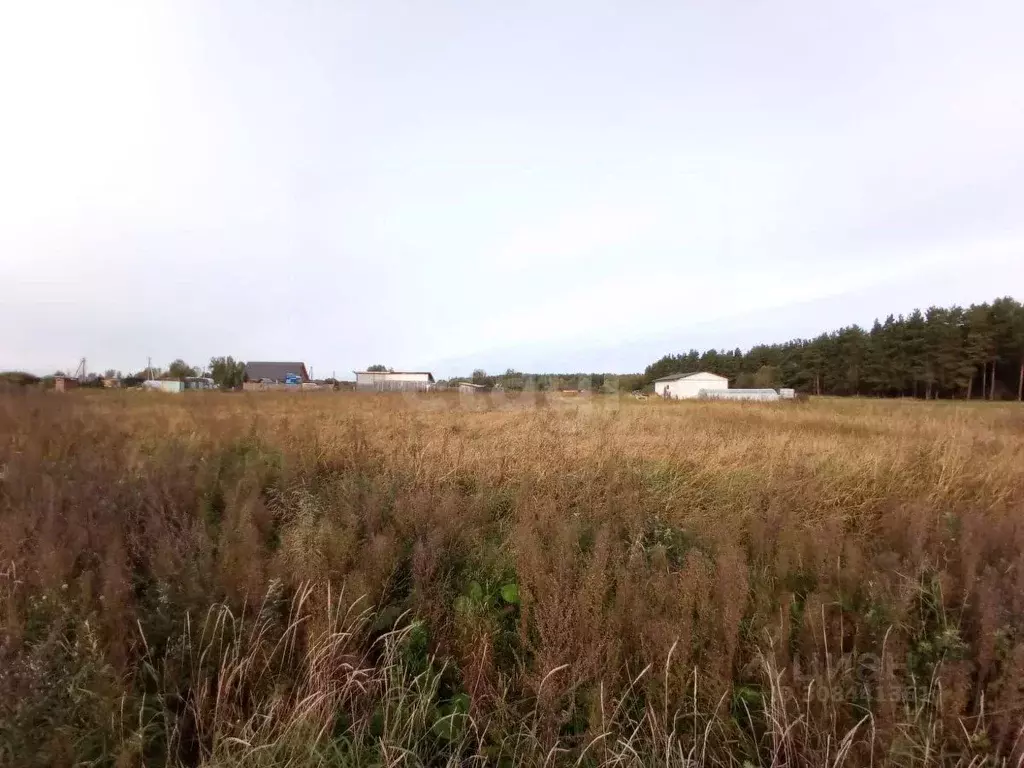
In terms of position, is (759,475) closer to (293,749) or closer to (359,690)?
(359,690)

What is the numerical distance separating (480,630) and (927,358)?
6445 cm

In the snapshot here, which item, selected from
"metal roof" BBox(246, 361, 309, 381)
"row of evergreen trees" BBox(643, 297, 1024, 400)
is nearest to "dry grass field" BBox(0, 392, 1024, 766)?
"metal roof" BBox(246, 361, 309, 381)

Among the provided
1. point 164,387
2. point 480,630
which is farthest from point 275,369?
point 480,630

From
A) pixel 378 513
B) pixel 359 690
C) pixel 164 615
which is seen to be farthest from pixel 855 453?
pixel 164 615

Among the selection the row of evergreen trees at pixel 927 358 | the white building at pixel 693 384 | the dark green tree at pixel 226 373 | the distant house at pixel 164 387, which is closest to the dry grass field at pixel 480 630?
the distant house at pixel 164 387

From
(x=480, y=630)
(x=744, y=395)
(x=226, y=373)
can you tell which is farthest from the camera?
(x=744, y=395)

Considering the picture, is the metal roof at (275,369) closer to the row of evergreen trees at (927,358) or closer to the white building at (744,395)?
the white building at (744,395)

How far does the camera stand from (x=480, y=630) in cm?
236

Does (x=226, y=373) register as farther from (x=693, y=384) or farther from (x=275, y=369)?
(x=693, y=384)

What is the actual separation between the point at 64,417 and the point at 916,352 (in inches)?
2649

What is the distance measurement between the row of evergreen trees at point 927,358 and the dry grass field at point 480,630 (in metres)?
57.7

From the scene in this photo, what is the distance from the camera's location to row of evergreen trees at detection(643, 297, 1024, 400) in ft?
149

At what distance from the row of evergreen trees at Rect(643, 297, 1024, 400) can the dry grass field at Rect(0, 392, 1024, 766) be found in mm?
57683

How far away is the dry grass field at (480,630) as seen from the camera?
1794mm
